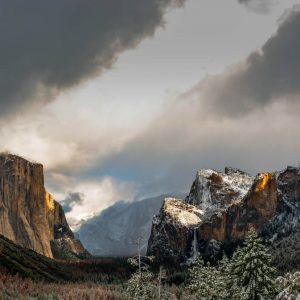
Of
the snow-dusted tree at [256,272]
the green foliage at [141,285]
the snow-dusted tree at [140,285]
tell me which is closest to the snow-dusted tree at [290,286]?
the snow-dusted tree at [256,272]

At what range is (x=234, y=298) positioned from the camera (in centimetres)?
6419

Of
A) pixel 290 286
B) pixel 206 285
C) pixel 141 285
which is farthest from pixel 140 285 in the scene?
Answer: pixel 290 286

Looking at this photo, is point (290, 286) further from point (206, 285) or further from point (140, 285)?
point (206, 285)

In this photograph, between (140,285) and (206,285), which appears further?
(206,285)

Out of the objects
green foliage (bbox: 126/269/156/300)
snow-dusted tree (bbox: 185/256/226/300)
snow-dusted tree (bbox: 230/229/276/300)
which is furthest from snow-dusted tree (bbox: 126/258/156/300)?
snow-dusted tree (bbox: 185/256/226/300)

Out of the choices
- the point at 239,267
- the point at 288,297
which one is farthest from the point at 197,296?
the point at 288,297

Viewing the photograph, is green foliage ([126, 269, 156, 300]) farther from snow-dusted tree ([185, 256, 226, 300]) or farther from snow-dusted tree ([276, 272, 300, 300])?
snow-dusted tree ([276, 272, 300, 300])

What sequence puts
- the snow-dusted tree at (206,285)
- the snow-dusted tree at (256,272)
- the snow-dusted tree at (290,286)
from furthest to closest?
the snow-dusted tree at (206,285), the snow-dusted tree at (256,272), the snow-dusted tree at (290,286)

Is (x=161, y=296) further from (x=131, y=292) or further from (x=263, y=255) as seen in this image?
(x=263, y=255)

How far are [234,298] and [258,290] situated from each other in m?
9.21

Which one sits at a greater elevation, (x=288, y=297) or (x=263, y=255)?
(x=263, y=255)

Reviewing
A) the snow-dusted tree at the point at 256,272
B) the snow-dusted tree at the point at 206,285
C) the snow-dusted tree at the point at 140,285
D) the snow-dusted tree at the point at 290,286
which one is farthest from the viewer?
the snow-dusted tree at the point at 206,285

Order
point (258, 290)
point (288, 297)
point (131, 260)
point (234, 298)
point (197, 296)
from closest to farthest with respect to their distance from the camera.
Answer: point (288, 297) → point (131, 260) → point (258, 290) → point (234, 298) → point (197, 296)

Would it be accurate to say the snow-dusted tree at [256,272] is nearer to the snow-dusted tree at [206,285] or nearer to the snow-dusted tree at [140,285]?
the snow-dusted tree at [140,285]
